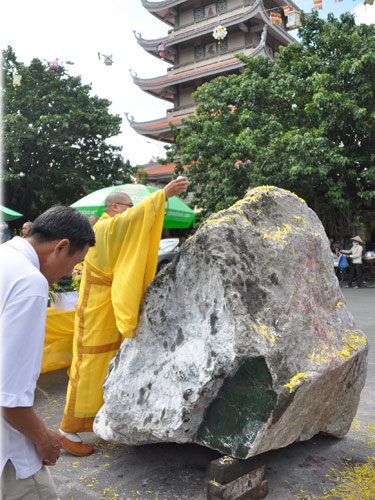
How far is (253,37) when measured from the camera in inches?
897

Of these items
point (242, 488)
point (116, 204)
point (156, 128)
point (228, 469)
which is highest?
point (156, 128)

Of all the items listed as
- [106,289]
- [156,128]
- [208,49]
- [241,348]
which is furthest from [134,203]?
[208,49]

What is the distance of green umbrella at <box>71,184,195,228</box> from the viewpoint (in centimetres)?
811

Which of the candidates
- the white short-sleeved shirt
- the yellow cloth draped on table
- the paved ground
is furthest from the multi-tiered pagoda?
the white short-sleeved shirt

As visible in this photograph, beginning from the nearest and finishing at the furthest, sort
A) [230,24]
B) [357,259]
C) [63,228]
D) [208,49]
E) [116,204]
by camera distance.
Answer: [63,228] < [116,204] < [357,259] < [230,24] < [208,49]

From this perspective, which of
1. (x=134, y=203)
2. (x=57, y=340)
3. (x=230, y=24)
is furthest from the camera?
(x=230, y=24)

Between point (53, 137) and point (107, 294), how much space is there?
15.7 metres

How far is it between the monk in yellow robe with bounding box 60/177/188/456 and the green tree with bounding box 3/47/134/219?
15025mm

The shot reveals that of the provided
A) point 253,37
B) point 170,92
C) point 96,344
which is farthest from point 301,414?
point 170,92

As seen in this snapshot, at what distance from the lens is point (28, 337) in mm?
1192

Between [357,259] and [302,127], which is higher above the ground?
[302,127]

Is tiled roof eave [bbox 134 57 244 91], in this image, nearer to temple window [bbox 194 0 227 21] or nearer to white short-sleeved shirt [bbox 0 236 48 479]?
temple window [bbox 194 0 227 21]

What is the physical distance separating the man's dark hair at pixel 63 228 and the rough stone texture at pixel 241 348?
928mm

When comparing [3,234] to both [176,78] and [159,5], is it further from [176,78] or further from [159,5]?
[159,5]
